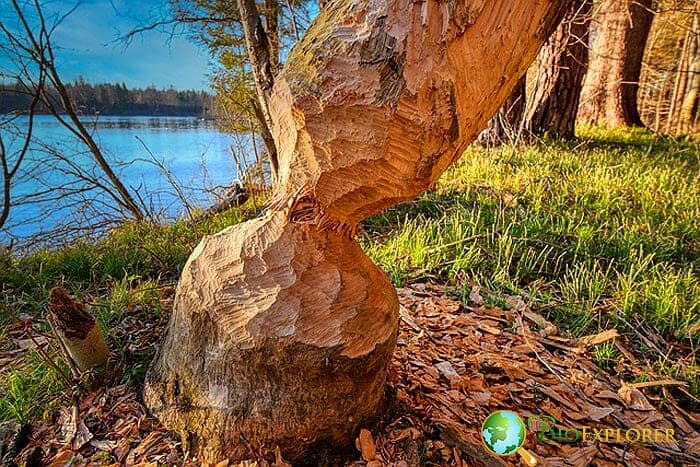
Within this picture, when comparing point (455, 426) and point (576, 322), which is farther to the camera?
point (576, 322)

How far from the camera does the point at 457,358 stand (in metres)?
1.37

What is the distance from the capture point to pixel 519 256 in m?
2.14

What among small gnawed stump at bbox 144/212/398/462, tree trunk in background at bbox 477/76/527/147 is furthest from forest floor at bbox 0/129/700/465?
tree trunk in background at bbox 477/76/527/147

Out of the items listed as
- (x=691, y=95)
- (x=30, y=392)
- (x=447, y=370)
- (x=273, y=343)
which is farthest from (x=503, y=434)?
(x=691, y=95)

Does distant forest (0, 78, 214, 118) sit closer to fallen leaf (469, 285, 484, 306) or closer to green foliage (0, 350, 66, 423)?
green foliage (0, 350, 66, 423)

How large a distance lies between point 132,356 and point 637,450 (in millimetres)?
1455

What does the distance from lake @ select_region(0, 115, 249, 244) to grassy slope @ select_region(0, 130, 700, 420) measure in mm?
600

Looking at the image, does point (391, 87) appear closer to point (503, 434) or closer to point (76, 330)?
point (503, 434)

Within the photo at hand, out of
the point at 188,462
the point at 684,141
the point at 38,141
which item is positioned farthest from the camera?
the point at 684,141

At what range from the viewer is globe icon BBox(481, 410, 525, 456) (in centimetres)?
92

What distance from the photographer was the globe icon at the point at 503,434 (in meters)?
0.92

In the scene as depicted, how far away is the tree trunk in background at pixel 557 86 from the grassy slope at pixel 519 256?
139cm

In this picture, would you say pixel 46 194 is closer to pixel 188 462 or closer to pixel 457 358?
pixel 188 462

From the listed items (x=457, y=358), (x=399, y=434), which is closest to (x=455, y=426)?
(x=399, y=434)
